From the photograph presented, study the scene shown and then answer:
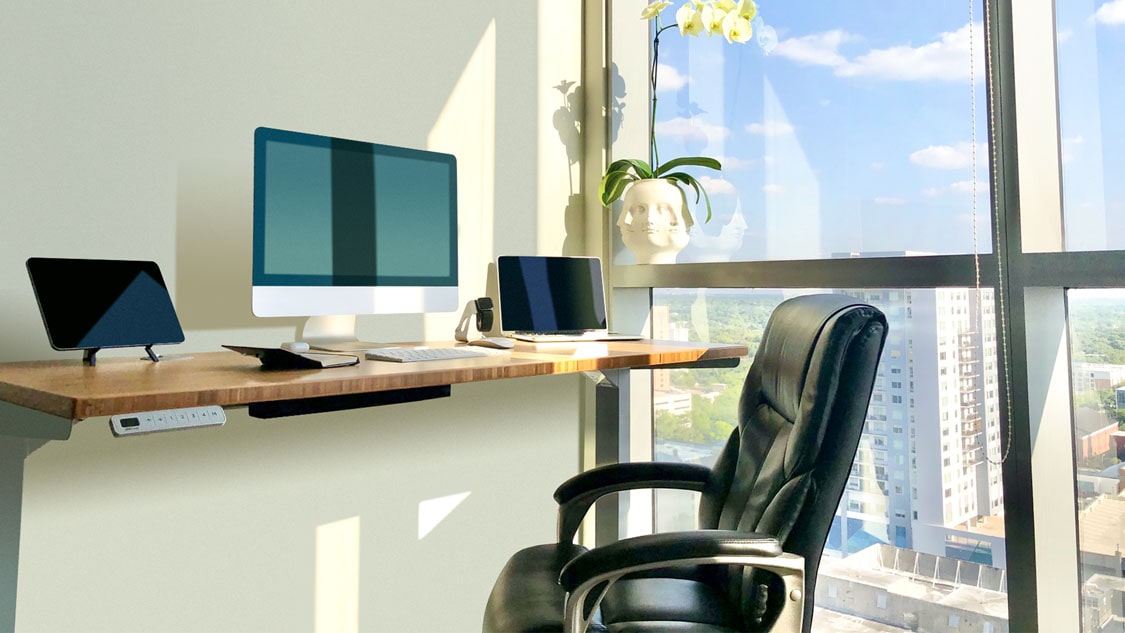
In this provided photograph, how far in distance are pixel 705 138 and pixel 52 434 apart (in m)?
2.02

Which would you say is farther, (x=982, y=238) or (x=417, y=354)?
(x=982, y=238)

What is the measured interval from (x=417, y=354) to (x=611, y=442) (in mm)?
1082

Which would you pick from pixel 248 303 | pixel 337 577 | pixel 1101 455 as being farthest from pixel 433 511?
pixel 1101 455

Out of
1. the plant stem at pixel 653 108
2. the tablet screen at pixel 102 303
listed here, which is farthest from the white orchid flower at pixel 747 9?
the tablet screen at pixel 102 303

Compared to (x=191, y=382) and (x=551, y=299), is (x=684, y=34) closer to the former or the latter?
(x=551, y=299)

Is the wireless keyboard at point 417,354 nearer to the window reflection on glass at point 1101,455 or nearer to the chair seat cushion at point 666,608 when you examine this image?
the chair seat cushion at point 666,608

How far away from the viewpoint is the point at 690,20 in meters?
2.22

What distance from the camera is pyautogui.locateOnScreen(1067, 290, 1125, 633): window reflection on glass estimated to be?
5.23ft

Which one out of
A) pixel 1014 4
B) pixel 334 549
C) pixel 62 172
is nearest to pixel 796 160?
pixel 1014 4

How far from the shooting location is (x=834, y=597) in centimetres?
207

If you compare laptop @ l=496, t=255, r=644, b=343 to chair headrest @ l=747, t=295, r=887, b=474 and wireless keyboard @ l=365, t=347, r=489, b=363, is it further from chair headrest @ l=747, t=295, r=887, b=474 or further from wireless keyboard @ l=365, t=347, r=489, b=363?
chair headrest @ l=747, t=295, r=887, b=474

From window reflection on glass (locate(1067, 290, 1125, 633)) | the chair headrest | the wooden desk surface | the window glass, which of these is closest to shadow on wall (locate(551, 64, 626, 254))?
the wooden desk surface

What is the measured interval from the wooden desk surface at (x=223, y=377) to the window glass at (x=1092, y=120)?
96 centimetres

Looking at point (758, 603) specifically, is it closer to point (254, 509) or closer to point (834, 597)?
point (834, 597)
